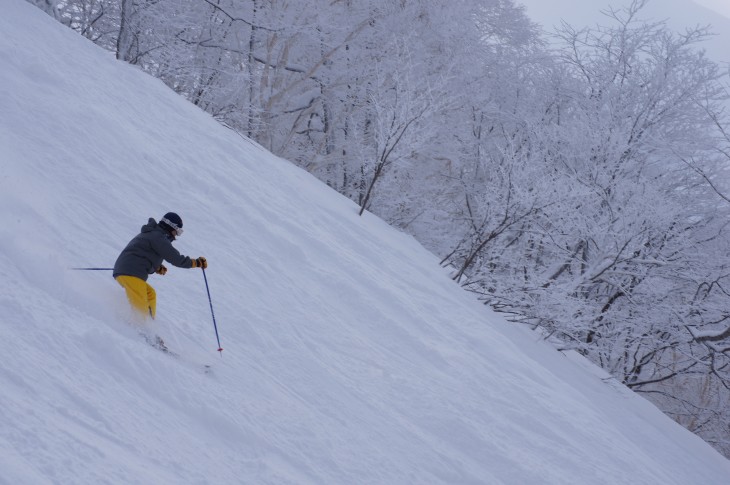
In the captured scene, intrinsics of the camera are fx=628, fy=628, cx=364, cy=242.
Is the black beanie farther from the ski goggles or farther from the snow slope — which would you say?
the snow slope

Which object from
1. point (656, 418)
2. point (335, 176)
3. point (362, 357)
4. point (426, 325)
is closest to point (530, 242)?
point (335, 176)

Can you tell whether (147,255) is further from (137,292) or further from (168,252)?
(137,292)

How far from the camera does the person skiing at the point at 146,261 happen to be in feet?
14.9

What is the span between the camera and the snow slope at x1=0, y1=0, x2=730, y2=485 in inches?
136

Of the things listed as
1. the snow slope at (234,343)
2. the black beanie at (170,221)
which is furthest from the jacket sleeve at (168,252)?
the snow slope at (234,343)

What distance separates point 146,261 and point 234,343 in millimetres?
1017

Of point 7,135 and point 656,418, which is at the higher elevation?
point 656,418

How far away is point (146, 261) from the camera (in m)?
4.71

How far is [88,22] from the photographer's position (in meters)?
14.4

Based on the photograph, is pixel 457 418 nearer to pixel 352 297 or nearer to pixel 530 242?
pixel 352 297

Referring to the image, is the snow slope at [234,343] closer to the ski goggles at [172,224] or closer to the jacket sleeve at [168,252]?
the jacket sleeve at [168,252]

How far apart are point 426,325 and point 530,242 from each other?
1011cm

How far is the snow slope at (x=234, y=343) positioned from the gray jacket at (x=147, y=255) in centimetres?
25

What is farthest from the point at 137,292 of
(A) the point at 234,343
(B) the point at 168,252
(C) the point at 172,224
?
(A) the point at 234,343
